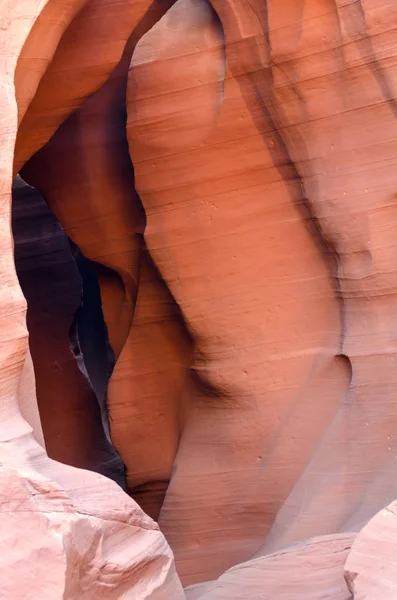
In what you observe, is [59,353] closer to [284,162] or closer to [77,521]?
[284,162]

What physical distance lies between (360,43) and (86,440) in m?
3.01

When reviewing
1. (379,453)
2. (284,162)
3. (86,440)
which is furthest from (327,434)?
(86,440)

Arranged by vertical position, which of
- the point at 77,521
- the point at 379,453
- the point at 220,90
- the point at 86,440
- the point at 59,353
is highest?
the point at 77,521

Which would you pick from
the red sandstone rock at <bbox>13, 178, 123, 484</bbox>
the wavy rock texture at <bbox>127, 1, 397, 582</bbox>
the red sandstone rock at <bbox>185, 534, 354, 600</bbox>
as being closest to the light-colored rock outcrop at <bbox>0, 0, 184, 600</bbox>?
the red sandstone rock at <bbox>185, 534, 354, 600</bbox>

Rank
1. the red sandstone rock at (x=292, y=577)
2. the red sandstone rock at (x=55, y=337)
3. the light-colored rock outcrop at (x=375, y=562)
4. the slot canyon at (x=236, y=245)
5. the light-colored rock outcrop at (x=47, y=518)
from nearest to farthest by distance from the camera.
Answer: the light-colored rock outcrop at (x=47, y=518) < the light-colored rock outcrop at (x=375, y=562) < the red sandstone rock at (x=292, y=577) < the slot canyon at (x=236, y=245) < the red sandstone rock at (x=55, y=337)

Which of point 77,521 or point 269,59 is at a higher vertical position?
point 77,521

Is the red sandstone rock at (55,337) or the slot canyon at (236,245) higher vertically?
the slot canyon at (236,245)

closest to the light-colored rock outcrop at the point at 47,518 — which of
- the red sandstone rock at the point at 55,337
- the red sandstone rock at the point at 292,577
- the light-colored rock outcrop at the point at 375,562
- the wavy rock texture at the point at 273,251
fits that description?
A: the light-colored rock outcrop at the point at 375,562

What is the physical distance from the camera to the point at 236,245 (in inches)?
162

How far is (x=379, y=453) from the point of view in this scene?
11.4 ft

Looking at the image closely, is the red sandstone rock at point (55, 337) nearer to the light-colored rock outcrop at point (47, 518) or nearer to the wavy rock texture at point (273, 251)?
the wavy rock texture at point (273, 251)

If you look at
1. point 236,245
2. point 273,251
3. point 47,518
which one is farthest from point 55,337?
point 47,518

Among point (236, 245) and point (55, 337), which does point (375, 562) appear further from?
point (55, 337)

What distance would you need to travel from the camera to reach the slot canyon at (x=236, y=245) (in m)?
3.51
